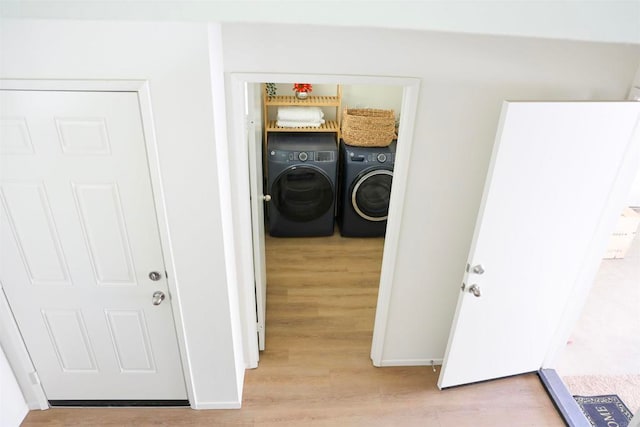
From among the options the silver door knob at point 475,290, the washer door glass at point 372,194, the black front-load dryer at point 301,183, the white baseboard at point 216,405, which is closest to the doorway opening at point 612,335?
the silver door knob at point 475,290

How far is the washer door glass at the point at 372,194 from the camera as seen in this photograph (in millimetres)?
3574

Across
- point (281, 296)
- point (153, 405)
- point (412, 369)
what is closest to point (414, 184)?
point (412, 369)

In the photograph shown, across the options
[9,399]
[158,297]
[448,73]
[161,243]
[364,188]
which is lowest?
[9,399]

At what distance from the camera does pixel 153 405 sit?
7.78 ft

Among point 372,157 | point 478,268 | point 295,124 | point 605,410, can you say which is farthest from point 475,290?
point 295,124

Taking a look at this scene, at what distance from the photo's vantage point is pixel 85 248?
6.14 feet

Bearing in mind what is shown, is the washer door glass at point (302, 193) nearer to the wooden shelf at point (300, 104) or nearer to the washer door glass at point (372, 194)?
the washer door glass at point (372, 194)

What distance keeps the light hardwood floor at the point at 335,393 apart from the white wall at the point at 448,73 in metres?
0.95

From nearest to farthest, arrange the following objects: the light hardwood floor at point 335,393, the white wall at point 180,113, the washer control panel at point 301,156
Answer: the white wall at point 180,113 < the light hardwood floor at point 335,393 < the washer control panel at point 301,156

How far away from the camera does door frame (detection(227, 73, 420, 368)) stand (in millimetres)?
Answer: 1795

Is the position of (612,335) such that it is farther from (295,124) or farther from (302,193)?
(295,124)

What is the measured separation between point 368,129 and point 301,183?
70 centimetres

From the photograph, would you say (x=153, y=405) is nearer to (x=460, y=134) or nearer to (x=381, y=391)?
(x=381, y=391)

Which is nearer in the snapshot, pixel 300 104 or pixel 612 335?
pixel 612 335
